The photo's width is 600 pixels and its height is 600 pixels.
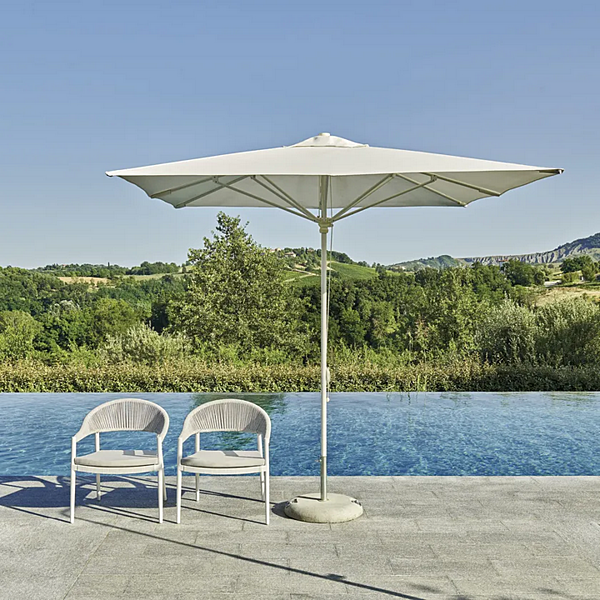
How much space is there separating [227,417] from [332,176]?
181 centimetres

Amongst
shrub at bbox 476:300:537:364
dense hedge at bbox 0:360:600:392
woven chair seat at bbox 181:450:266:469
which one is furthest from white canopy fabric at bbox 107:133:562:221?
shrub at bbox 476:300:537:364

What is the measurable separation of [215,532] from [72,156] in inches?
723

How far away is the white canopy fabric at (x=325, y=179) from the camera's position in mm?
3963

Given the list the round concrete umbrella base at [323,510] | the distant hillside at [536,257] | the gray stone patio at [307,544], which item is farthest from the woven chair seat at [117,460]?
the distant hillside at [536,257]

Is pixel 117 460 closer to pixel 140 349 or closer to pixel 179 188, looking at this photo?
pixel 179 188

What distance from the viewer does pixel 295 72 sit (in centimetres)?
1669

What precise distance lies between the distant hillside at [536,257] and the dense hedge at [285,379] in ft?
46.1

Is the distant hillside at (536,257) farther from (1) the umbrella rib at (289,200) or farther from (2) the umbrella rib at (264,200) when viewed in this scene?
(1) the umbrella rib at (289,200)

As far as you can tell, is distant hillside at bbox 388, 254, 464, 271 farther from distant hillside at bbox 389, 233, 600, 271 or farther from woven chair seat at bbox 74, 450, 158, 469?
woven chair seat at bbox 74, 450, 158, 469

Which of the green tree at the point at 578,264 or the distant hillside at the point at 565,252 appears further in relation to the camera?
the green tree at the point at 578,264

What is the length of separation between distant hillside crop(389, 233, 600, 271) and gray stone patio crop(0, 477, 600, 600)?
22.9 m

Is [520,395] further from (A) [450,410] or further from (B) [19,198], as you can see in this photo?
(B) [19,198]

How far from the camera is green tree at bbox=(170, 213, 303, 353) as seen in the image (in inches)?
874

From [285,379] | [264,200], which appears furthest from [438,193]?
[285,379]
